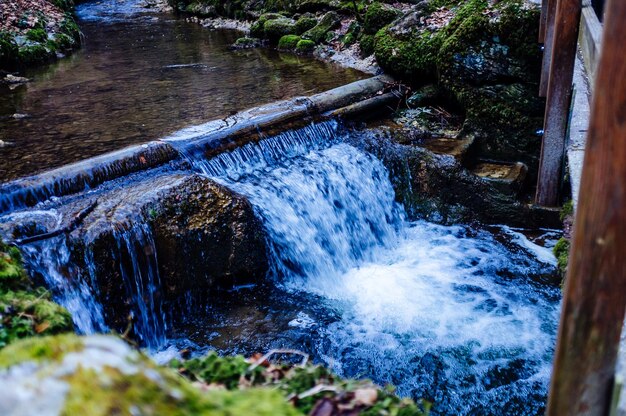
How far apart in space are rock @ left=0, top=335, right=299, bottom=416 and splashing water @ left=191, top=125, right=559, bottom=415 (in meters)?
3.36

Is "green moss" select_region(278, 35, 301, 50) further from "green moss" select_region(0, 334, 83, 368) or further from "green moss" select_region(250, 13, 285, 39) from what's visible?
"green moss" select_region(0, 334, 83, 368)

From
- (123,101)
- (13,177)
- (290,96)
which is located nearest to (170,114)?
(123,101)

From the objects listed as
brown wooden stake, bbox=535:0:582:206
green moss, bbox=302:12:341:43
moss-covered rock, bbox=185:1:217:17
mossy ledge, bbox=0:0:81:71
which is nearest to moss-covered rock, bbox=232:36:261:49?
green moss, bbox=302:12:341:43

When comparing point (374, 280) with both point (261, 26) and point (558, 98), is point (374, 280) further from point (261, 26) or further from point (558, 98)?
point (261, 26)

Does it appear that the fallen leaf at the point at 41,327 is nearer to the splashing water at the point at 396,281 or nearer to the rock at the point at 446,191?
the splashing water at the point at 396,281

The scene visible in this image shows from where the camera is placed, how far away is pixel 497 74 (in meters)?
7.77

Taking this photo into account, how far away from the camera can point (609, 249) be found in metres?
2.01

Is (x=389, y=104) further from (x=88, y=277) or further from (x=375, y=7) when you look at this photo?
(x=88, y=277)

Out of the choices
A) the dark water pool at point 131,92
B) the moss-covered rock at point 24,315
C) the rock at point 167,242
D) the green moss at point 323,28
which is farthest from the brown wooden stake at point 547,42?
the green moss at point 323,28

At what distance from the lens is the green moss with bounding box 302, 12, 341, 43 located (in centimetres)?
1327

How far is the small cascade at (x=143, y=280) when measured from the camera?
17.0 feet

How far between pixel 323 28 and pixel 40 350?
1290 centimetres

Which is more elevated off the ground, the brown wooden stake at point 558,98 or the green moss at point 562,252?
the brown wooden stake at point 558,98

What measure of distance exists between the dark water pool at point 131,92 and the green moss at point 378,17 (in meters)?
1.36
